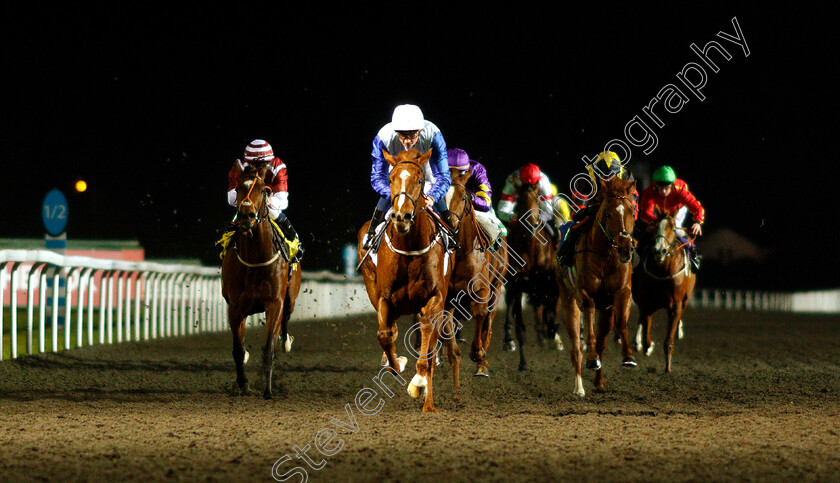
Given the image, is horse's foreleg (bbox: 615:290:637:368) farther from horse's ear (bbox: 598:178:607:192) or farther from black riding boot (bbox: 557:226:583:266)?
horse's ear (bbox: 598:178:607:192)

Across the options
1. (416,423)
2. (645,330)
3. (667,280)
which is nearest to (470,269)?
(416,423)

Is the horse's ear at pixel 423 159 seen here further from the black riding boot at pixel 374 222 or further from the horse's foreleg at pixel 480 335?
the horse's foreleg at pixel 480 335

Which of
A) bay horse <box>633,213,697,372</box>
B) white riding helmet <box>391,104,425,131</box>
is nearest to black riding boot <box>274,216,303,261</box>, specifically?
white riding helmet <box>391,104,425,131</box>

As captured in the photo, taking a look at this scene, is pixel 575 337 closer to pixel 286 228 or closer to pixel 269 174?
pixel 286 228

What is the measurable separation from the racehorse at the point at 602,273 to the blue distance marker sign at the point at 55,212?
257 inches

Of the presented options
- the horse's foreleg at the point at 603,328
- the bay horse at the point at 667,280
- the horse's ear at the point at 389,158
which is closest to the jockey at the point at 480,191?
the horse's foreleg at the point at 603,328

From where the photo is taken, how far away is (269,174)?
9.67m

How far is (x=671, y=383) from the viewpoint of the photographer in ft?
34.1

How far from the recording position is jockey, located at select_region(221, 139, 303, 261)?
934 cm

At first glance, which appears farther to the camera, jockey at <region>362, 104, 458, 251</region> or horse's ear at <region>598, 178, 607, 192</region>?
horse's ear at <region>598, 178, 607, 192</region>

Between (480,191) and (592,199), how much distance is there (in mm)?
1155

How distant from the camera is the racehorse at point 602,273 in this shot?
958 centimetres

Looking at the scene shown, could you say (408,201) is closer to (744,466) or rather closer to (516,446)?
(516,446)

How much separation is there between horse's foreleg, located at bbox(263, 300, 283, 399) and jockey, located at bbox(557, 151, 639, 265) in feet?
9.71
